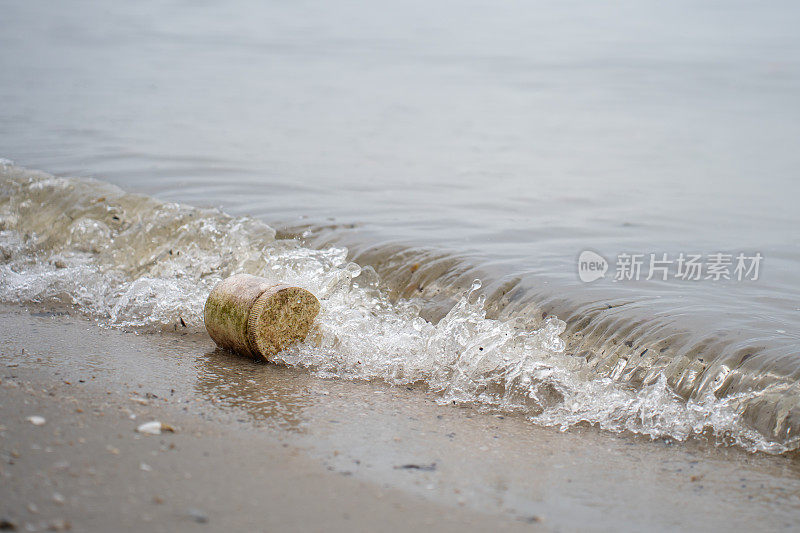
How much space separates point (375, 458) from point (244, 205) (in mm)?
4140

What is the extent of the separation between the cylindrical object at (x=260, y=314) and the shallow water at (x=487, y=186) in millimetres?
322

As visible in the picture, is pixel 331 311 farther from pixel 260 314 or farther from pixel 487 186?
pixel 487 186

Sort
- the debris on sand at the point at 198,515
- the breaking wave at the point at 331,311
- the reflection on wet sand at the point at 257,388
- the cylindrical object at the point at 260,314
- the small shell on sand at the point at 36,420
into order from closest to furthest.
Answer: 1. the debris on sand at the point at 198,515
2. the small shell on sand at the point at 36,420
3. the reflection on wet sand at the point at 257,388
4. the breaking wave at the point at 331,311
5. the cylindrical object at the point at 260,314

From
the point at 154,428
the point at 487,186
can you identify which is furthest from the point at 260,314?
the point at 487,186

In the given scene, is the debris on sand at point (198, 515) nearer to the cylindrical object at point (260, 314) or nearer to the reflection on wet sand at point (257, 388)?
the reflection on wet sand at point (257, 388)

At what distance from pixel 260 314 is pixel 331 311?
0.63m

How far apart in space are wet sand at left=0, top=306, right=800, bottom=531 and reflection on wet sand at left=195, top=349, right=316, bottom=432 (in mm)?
13

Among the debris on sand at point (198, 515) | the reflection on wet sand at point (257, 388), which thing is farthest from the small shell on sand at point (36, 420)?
the debris on sand at point (198, 515)

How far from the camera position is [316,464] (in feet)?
8.39

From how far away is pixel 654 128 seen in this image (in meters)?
13.1

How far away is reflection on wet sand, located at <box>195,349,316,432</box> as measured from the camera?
3.04 m

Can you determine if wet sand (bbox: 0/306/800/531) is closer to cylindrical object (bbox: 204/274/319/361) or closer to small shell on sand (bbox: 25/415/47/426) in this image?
small shell on sand (bbox: 25/415/47/426)

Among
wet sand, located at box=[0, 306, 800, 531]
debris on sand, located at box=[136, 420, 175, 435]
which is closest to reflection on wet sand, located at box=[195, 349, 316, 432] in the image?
wet sand, located at box=[0, 306, 800, 531]

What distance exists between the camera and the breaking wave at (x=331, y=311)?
3311 millimetres
